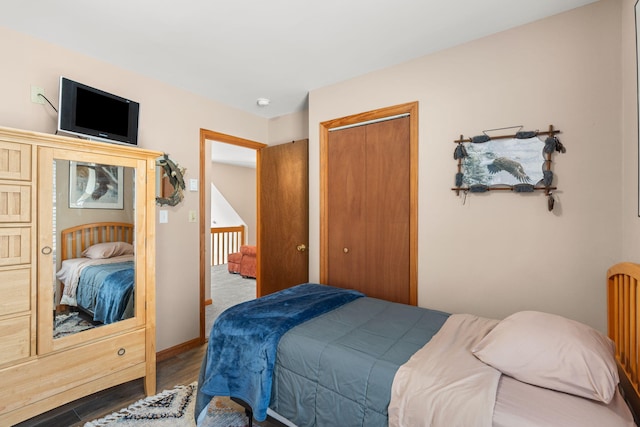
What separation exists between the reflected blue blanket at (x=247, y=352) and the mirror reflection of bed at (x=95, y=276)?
76 centimetres

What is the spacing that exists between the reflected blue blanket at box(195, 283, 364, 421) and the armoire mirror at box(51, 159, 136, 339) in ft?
2.56

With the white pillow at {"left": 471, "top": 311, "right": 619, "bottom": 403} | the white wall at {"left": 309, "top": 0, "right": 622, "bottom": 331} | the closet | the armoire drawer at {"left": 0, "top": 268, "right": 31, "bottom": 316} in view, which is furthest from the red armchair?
the white pillow at {"left": 471, "top": 311, "right": 619, "bottom": 403}

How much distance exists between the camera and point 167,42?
6.80 feet

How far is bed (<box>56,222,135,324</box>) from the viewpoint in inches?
70.3

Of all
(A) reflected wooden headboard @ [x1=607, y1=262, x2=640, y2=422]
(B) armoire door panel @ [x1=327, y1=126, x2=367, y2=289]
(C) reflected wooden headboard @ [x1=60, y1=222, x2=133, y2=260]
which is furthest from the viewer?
(B) armoire door panel @ [x1=327, y1=126, x2=367, y2=289]

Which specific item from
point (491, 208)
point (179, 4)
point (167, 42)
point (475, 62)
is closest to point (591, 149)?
point (491, 208)

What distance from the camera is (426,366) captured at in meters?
1.23

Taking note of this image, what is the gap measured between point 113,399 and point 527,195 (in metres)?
3.06

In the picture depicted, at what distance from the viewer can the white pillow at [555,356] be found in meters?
1.04

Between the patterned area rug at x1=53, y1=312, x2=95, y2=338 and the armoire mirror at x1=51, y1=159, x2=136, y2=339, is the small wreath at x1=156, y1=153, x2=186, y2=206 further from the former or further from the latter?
the patterned area rug at x1=53, y1=312, x2=95, y2=338

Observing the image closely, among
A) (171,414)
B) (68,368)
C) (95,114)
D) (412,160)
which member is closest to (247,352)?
(171,414)

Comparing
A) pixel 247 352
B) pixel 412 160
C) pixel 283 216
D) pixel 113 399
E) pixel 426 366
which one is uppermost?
pixel 412 160

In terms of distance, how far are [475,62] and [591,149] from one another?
0.90m

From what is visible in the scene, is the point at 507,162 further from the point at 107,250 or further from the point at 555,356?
the point at 107,250
